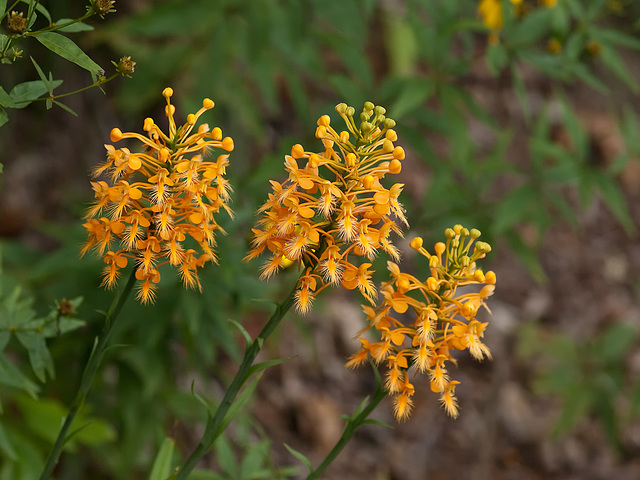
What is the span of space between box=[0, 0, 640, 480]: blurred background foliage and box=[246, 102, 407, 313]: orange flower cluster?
74cm

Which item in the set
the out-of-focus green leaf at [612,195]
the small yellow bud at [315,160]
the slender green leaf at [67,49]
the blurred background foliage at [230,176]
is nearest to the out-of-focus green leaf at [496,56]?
the blurred background foliage at [230,176]

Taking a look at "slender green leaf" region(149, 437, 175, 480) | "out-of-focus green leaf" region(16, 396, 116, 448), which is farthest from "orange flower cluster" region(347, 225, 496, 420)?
"out-of-focus green leaf" region(16, 396, 116, 448)

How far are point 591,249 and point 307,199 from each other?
6.56m

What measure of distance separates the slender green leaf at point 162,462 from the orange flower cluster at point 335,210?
713 millimetres

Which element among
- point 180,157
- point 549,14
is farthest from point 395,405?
point 549,14

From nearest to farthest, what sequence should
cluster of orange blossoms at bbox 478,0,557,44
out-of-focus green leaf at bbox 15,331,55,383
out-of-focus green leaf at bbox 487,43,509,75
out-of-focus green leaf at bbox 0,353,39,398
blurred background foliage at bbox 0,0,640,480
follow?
out-of-focus green leaf at bbox 15,331,55,383, out-of-focus green leaf at bbox 0,353,39,398, out-of-focus green leaf at bbox 487,43,509,75, blurred background foliage at bbox 0,0,640,480, cluster of orange blossoms at bbox 478,0,557,44

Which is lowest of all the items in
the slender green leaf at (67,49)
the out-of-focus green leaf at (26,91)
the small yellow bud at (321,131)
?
the out-of-focus green leaf at (26,91)

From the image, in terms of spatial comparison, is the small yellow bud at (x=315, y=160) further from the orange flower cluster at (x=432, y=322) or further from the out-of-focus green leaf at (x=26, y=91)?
the out-of-focus green leaf at (x=26, y=91)

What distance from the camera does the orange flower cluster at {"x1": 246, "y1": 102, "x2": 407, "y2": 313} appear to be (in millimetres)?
A: 1507

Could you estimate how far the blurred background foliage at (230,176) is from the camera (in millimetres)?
3340

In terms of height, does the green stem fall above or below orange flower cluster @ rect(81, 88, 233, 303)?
below

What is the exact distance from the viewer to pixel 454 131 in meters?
3.65

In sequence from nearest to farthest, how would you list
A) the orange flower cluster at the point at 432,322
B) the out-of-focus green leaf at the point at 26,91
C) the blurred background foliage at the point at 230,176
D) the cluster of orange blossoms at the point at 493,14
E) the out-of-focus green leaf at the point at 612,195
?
1. the orange flower cluster at the point at 432,322
2. the out-of-focus green leaf at the point at 26,91
3. the blurred background foliage at the point at 230,176
4. the cluster of orange blossoms at the point at 493,14
5. the out-of-focus green leaf at the point at 612,195

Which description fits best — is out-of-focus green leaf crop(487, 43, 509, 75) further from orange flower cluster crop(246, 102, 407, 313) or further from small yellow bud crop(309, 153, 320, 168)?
small yellow bud crop(309, 153, 320, 168)
